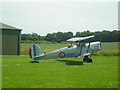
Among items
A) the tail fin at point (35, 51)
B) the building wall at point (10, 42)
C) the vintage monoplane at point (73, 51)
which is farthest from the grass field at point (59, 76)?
the building wall at point (10, 42)

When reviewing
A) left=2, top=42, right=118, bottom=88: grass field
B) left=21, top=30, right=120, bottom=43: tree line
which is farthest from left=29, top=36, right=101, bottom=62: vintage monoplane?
left=21, top=30, right=120, bottom=43: tree line

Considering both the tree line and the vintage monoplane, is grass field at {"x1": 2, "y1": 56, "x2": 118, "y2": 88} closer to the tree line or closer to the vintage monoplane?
the vintage monoplane

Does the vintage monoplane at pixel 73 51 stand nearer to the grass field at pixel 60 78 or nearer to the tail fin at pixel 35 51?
the tail fin at pixel 35 51

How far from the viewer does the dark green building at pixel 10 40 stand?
27.7 meters

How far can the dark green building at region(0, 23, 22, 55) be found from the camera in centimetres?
2770

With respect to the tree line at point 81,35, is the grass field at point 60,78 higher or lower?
lower

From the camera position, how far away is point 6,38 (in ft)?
91.5

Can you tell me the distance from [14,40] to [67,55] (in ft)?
41.6

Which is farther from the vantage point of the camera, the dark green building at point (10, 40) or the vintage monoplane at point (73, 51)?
the dark green building at point (10, 40)

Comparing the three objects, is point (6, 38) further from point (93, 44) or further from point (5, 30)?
point (93, 44)

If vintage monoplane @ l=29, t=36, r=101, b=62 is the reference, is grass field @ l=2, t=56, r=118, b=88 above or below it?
below

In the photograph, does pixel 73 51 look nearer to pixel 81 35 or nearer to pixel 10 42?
pixel 10 42

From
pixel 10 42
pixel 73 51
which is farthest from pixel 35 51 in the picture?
pixel 10 42

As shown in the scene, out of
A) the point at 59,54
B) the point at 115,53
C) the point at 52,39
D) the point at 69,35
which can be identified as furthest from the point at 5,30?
the point at 52,39
